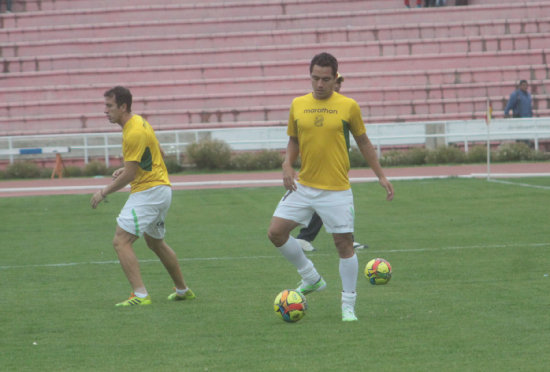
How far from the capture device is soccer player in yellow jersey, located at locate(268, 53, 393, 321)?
23.2 ft

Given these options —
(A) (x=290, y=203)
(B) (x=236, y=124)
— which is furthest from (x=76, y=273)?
(B) (x=236, y=124)

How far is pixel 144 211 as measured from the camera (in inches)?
323

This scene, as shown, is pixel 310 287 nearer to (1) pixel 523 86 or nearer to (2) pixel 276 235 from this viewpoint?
(2) pixel 276 235

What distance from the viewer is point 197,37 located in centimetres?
3666

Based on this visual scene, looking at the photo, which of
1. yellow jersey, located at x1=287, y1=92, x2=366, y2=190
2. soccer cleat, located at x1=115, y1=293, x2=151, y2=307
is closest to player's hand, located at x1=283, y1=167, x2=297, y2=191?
yellow jersey, located at x1=287, y1=92, x2=366, y2=190

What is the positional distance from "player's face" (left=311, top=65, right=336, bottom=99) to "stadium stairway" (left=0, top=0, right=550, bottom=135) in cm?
2631

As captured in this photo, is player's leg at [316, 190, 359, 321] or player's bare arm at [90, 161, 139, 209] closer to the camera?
player's leg at [316, 190, 359, 321]

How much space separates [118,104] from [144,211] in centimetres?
100

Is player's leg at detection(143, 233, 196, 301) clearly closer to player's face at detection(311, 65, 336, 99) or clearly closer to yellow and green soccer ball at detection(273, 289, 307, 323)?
yellow and green soccer ball at detection(273, 289, 307, 323)

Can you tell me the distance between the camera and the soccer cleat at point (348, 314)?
713 cm

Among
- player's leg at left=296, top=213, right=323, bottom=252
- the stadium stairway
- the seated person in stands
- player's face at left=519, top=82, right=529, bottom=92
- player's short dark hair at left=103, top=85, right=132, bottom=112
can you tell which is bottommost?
player's leg at left=296, top=213, right=323, bottom=252

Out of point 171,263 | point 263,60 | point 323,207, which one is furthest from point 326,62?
point 263,60

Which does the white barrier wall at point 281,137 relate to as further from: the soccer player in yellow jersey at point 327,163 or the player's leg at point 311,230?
the soccer player in yellow jersey at point 327,163

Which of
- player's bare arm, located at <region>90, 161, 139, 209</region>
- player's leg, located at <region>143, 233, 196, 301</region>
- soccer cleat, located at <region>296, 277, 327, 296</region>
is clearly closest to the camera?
soccer cleat, located at <region>296, 277, 327, 296</region>
